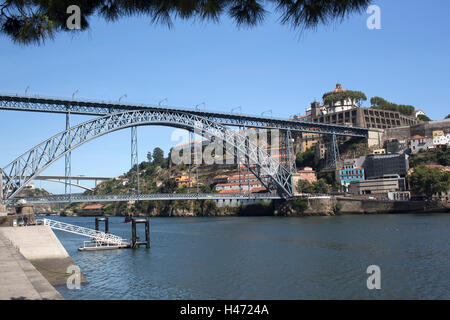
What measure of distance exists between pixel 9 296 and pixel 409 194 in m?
Answer: 53.3

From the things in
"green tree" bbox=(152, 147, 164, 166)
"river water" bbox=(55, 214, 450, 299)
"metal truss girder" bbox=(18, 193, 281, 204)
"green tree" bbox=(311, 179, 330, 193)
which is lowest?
"river water" bbox=(55, 214, 450, 299)

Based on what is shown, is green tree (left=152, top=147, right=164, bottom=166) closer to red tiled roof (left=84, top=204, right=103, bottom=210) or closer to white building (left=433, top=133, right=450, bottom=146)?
red tiled roof (left=84, top=204, right=103, bottom=210)

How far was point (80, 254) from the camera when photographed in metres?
Result: 22.2

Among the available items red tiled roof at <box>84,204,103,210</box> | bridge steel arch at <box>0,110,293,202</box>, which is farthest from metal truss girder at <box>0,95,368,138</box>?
red tiled roof at <box>84,204,103,210</box>

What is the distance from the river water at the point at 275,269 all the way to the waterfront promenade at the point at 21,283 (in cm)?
254

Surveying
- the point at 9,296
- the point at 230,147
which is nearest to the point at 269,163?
the point at 230,147

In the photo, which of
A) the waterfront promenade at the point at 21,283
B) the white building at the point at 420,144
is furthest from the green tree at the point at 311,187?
the waterfront promenade at the point at 21,283

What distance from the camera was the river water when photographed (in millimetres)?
12805

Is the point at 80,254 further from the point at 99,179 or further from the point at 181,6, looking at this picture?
the point at 99,179

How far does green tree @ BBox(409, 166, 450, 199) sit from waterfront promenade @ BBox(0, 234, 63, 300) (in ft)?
151

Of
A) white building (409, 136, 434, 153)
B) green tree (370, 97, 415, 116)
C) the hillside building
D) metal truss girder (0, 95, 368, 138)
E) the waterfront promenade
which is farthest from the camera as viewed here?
green tree (370, 97, 415, 116)

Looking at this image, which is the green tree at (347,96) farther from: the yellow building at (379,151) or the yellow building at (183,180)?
the yellow building at (183,180)

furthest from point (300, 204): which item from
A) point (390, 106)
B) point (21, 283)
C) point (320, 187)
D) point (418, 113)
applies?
point (418, 113)

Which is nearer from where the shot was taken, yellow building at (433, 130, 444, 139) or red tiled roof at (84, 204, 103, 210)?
yellow building at (433, 130, 444, 139)
